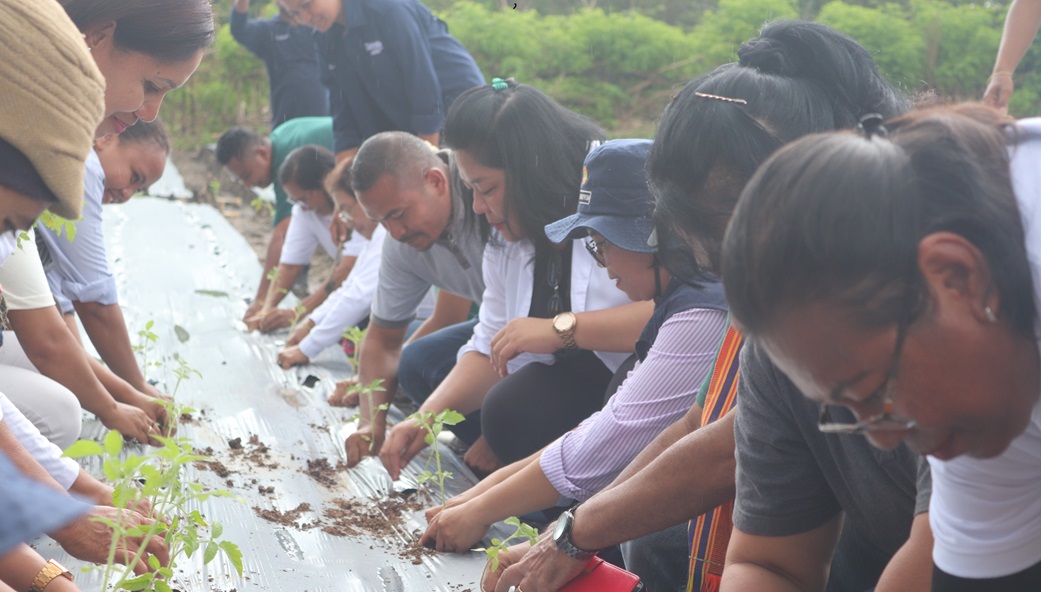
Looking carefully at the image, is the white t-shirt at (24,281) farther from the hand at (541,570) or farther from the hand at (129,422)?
the hand at (541,570)

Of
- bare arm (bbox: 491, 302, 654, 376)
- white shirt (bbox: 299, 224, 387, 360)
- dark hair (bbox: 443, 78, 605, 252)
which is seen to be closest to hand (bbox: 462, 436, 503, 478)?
bare arm (bbox: 491, 302, 654, 376)

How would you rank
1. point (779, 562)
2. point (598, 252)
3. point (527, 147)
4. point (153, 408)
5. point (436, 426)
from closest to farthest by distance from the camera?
1. point (779, 562)
2. point (598, 252)
3. point (436, 426)
4. point (527, 147)
5. point (153, 408)

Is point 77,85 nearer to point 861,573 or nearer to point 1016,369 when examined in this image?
point 1016,369

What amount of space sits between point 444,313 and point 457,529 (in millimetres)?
1626

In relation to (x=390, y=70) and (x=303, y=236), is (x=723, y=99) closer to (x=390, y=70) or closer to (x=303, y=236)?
(x=390, y=70)

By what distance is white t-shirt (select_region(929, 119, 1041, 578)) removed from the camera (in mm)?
1060

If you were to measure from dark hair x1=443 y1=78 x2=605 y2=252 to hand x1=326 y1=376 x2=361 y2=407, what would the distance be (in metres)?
1.05

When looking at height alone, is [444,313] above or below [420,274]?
below

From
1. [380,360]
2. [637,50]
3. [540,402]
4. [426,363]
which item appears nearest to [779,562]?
[540,402]

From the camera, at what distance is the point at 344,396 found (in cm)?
351

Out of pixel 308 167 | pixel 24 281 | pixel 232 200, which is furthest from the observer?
pixel 232 200

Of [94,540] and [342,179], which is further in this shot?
[342,179]

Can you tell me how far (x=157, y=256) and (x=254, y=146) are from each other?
33.0 inches

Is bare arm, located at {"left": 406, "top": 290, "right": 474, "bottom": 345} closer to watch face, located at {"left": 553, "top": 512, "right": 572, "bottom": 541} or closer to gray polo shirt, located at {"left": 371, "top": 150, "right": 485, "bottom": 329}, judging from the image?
gray polo shirt, located at {"left": 371, "top": 150, "right": 485, "bottom": 329}
